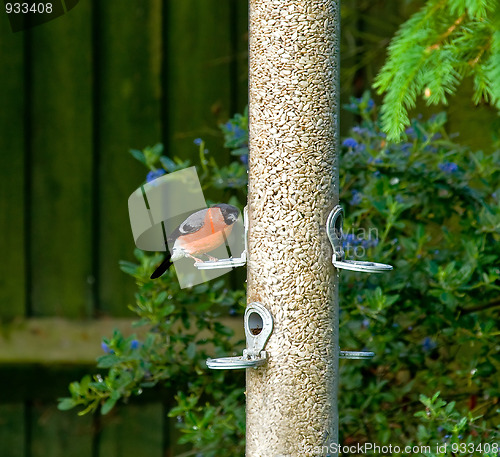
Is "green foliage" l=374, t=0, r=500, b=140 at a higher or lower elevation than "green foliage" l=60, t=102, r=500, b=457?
higher

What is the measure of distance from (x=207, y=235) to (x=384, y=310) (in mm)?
688

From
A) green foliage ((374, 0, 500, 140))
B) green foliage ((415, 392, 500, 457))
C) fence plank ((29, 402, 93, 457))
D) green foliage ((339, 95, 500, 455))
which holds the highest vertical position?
green foliage ((374, 0, 500, 140))

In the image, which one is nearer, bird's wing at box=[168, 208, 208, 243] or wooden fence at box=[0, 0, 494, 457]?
bird's wing at box=[168, 208, 208, 243]

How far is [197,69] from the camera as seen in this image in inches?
109

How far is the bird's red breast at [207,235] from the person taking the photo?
4.73 ft

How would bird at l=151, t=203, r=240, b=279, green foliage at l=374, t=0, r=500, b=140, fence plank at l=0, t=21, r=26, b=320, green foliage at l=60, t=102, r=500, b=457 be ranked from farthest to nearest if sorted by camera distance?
fence plank at l=0, t=21, r=26, b=320 < green foliage at l=60, t=102, r=500, b=457 < bird at l=151, t=203, r=240, b=279 < green foliage at l=374, t=0, r=500, b=140

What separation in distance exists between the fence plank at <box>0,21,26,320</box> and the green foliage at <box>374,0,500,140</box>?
1.60m

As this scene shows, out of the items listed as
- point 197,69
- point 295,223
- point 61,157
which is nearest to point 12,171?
point 61,157

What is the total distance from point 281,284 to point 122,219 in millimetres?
1394

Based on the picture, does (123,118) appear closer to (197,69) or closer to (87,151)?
(87,151)

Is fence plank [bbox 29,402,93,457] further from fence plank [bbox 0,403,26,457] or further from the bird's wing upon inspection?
the bird's wing

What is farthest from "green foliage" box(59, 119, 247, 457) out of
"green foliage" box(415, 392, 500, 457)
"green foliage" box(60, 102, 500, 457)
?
"green foliage" box(415, 392, 500, 457)

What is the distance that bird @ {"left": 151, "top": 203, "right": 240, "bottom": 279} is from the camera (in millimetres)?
1438

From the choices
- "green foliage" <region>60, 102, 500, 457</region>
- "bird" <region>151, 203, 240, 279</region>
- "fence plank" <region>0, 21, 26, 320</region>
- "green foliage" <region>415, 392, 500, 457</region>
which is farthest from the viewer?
"fence plank" <region>0, 21, 26, 320</region>
